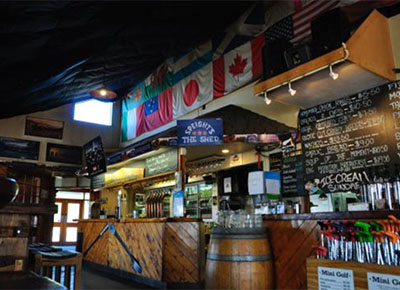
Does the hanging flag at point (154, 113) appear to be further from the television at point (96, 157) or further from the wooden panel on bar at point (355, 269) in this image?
the wooden panel on bar at point (355, 269)

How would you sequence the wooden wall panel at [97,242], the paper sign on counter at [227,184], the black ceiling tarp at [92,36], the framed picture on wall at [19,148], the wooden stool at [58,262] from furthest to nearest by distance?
the framed picture on wall at [19,148] < the paper sign on counter at [227,184] < the wooden wall panel at [97,242] < the wooden stool at [58,262] < the black ceiling tarp at [92,36]

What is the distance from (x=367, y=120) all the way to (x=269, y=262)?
82.7 inches

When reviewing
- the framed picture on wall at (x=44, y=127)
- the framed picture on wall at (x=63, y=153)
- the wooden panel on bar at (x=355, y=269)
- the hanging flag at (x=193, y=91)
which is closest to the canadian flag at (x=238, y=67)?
the hanging flag at (x=193, y=91)

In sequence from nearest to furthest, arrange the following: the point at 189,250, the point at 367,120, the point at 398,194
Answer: the point at 398,194, the point at 367,120, the point at 189,250

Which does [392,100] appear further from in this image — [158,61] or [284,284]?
[158,61]

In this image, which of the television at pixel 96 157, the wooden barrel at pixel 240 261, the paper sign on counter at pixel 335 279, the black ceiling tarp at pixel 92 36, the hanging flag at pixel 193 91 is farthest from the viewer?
the hanging flag at pixel 193 91

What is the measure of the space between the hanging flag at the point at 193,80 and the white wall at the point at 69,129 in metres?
4.62

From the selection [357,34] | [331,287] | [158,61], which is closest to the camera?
[331,287]

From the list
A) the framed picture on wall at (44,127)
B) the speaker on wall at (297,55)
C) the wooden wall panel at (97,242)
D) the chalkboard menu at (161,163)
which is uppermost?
the framed picture on wall at (44,127)

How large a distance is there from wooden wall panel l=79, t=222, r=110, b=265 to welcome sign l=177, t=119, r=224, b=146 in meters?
2.87

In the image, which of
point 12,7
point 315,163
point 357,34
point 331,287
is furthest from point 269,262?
point 12,7

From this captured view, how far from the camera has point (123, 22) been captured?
17.3 ft

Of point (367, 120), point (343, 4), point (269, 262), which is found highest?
point (343, 4)

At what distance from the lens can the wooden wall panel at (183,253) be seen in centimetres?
509
